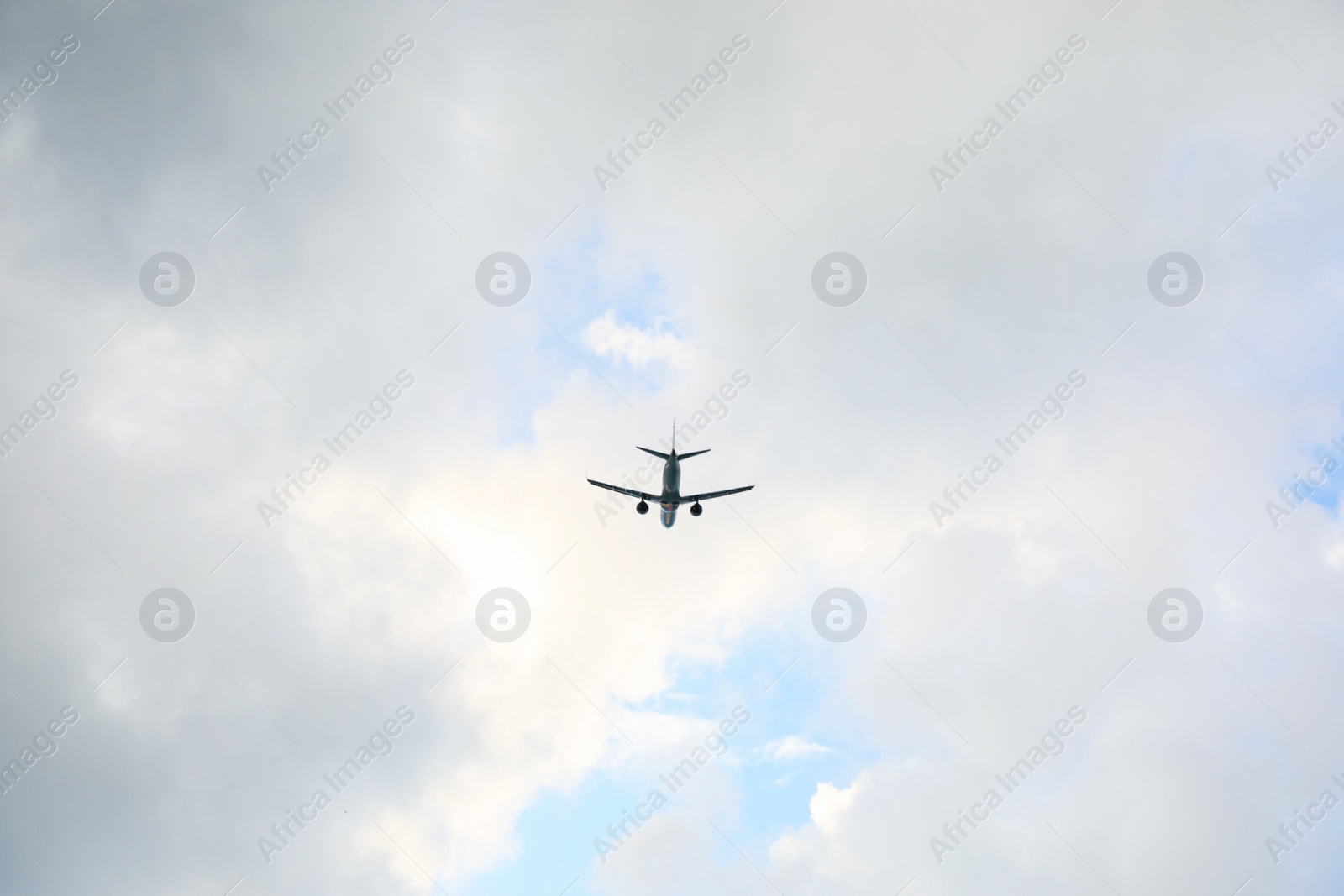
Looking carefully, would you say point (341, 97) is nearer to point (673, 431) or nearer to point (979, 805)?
point (673, 431)

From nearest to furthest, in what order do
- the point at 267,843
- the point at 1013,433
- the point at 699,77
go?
the point at 699,77 < the point at 1013,433 < the point at 267,843

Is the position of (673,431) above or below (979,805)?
above

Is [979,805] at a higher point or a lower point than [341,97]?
lower

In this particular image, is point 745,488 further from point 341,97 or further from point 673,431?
point 341,97

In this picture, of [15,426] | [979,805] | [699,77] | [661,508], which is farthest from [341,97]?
[979,805]

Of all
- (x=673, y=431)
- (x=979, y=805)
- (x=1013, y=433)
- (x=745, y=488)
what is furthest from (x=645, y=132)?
(x=979, y=805)

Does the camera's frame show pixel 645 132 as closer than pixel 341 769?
Yes

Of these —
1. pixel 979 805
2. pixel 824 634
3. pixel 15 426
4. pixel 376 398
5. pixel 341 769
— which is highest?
pixel 15 426

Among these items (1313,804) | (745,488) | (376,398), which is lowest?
(1313,804)

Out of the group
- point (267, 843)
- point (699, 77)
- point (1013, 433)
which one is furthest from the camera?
point (267, 843)
